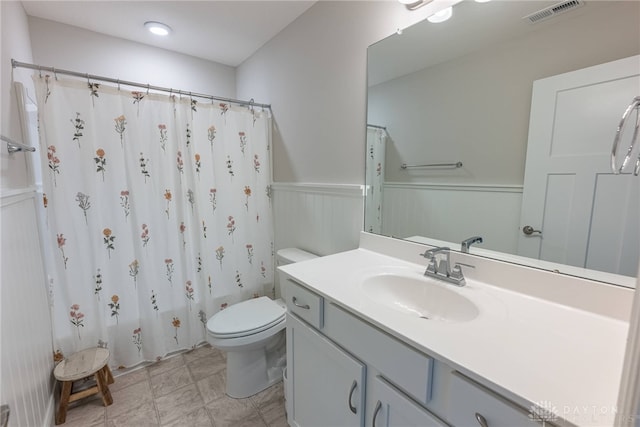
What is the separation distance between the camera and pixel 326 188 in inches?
69.0

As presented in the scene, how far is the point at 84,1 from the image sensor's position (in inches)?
64.4

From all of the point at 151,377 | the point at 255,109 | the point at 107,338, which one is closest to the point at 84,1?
the point at 255,109

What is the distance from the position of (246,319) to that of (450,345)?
1251mm

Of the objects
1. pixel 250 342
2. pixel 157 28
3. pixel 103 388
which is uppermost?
pixel 157 28

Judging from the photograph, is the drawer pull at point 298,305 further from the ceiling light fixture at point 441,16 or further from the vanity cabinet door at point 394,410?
the ceiling light fixture at point 441,16

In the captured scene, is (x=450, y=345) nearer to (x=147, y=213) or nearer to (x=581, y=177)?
(x=581, y=177)

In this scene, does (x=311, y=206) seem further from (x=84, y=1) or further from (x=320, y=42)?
(x=84, y=1)

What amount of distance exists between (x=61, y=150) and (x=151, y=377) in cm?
149

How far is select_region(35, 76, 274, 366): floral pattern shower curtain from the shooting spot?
5.13 ft

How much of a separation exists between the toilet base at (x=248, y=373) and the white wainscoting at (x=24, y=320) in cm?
83

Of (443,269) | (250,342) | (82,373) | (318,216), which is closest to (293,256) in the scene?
(318,216)

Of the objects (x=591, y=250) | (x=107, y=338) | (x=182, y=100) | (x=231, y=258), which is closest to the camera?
(x=591, y=250)

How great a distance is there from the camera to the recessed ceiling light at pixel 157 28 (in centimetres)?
188

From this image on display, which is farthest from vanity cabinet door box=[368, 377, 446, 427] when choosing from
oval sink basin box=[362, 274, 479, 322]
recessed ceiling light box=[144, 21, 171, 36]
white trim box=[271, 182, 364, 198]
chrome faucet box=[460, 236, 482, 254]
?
recessed ceiling light box=[144, 21, 171, 36]
